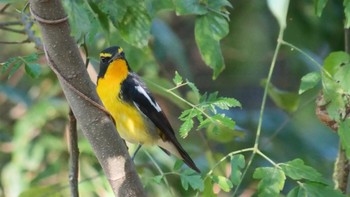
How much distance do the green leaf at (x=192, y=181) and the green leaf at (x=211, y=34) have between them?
1.29 ft

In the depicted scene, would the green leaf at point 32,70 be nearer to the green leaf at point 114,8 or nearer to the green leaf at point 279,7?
the green leaf at point 114,8

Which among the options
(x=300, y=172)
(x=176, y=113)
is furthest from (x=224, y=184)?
(x=176, y=113)

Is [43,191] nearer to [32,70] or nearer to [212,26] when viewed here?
[32,70]

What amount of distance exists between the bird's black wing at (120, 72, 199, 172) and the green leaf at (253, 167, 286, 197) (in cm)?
82

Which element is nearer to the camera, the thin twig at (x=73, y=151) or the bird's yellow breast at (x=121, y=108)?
the thin twig at (x=73, y=151)

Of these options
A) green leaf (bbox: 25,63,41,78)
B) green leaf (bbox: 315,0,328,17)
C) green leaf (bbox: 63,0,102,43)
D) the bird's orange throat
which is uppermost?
green leaf (bbox: 63,0,102,43)

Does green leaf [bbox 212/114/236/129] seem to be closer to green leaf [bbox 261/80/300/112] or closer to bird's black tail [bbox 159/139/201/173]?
bird's black tail [bbox 159/139/201/173]

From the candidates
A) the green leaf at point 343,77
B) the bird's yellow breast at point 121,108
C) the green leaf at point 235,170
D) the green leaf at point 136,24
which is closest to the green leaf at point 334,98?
the green leaf at point 343,77

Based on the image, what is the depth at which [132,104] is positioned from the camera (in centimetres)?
356

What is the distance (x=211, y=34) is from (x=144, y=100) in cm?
71

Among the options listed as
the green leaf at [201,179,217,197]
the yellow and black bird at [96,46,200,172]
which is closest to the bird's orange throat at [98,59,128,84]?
the yellow and black bird at [96,46,200,172]

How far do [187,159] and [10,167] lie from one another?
1.51m

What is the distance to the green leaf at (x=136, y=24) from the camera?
2.79 meters

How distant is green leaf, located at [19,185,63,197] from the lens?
3.53 m
